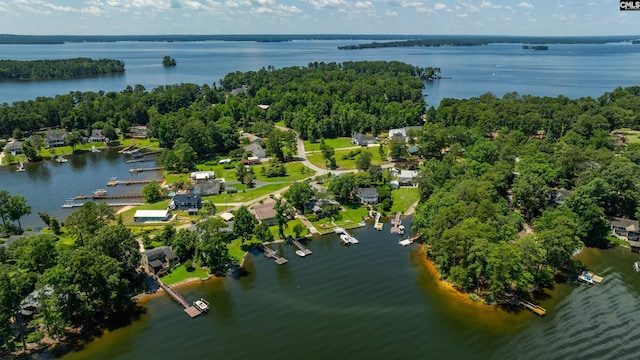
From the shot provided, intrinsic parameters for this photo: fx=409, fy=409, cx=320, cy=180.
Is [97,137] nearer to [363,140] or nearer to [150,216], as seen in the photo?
[150,216]

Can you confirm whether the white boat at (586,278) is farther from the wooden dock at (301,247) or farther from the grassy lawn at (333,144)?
the grassy lawn at (333,144)

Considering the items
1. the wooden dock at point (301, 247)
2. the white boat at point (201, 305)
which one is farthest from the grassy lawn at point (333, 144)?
the white boat at point (201, 305)

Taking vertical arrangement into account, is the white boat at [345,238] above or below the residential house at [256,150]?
below

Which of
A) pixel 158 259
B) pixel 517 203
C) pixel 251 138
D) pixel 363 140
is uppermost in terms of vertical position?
pixel 363 140

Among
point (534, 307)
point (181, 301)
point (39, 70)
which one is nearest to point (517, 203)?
point (534, 307)

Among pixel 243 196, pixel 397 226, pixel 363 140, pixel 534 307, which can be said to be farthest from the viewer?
pixel 363 140

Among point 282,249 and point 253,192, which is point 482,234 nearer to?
point 282,249

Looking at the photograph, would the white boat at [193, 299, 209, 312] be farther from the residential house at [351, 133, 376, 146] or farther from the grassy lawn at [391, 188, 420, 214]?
the residential house at [351, 133, 376, 146]
